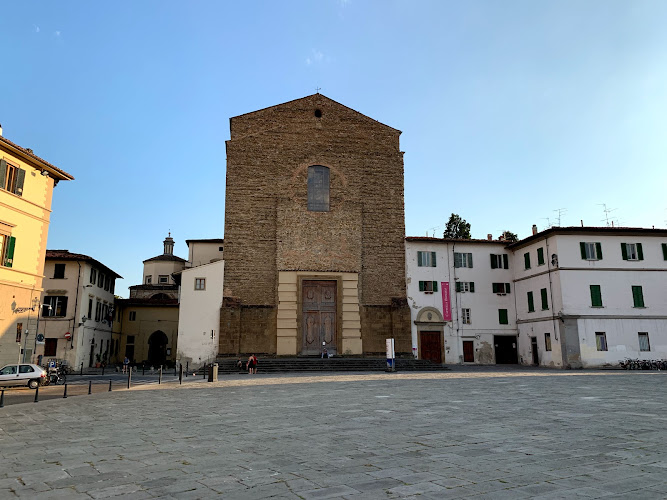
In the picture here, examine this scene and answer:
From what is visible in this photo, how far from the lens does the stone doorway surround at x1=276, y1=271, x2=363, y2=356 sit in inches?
1292

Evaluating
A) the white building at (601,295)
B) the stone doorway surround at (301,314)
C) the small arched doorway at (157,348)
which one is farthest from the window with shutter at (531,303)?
the small arched doorway at (157,348)

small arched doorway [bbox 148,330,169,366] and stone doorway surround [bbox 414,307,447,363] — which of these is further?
small arched doorway [bbox 148,330,169,366]

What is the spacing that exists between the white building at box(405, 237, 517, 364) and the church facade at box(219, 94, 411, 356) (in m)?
2.42

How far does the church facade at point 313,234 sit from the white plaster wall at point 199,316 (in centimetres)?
76

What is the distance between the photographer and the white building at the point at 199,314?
3238 centimetres

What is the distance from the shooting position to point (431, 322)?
36562 mm

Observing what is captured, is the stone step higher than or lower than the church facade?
lower

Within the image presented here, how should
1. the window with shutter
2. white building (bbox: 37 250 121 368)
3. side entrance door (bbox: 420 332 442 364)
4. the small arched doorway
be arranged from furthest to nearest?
1. the small arched doorway
2. white building (bbox: 37 250 121 368)
3. side entrance door (bbox: 420 332 442 364)
4. the window with shutter

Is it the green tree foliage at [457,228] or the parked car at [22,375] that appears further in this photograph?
the green tree foliage at [457,228]

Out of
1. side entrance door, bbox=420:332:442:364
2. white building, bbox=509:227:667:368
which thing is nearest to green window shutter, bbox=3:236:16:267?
side entrance door, bbox=420:332:442:364

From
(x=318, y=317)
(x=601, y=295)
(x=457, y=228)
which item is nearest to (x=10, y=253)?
(x=318, y=317)

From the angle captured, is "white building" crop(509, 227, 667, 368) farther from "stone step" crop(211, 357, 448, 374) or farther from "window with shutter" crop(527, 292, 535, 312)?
"stone step" crop(211, 357, 448, 374)

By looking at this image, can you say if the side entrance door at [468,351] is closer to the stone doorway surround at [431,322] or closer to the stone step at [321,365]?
the stone doorway surround at [431,322]

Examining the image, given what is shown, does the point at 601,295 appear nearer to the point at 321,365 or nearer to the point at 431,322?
the point at 431,322
